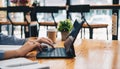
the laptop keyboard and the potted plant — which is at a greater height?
the potted plant

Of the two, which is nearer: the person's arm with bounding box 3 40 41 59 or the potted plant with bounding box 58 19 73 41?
the person's arm with bounding box 3 40 41 59

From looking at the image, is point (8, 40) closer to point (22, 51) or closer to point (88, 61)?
point (22, 51)

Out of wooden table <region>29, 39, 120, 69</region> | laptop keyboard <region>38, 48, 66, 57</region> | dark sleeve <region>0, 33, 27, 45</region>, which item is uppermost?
dark sleeve <region>0, 33, 27, 45</region>

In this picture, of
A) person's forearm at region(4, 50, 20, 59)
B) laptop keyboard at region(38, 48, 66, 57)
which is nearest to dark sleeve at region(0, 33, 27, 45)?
laptop keyboard at region(38, 48, 66, 57)

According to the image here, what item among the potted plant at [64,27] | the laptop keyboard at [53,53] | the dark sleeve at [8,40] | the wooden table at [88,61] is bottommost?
the wooden table at [88,61]

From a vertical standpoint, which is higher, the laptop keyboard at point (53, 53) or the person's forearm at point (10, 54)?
the person's forearm at point (10, 54)

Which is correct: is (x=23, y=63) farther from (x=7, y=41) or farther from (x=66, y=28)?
(x=66, y=28)

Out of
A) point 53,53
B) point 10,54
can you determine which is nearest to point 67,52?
point 53,53

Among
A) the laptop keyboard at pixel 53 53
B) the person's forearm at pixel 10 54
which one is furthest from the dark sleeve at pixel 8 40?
the person's forearm at pixel 10 54

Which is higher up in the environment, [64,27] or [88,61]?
[64,27]

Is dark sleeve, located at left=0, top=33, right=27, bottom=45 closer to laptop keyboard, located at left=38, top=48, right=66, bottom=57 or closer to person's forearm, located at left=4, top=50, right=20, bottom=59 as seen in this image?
laptop keyboard, located at left=38, top=48, right=66, bottom=57

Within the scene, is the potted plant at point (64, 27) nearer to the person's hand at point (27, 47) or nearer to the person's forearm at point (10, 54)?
the person's hand at point (27, 47)

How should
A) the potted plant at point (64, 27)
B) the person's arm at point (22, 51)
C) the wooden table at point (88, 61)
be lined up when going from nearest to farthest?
the wooden table at point (88, 61), the person's arm at point (22, 51), the potted plant at point (64, 27)

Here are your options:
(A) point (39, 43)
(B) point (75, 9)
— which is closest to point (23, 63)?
(A) point (39, 43)
